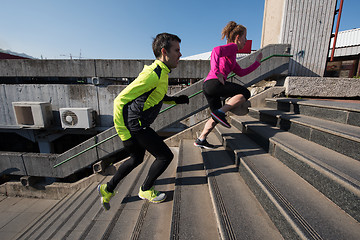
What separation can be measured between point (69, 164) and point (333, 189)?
17.4ft

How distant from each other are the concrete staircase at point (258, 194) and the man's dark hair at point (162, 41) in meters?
1.70

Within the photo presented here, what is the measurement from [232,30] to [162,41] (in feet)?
4.43

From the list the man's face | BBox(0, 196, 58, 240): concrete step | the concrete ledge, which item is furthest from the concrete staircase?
the man's face

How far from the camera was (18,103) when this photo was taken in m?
4.83

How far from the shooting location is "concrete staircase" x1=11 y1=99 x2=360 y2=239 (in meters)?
1.04

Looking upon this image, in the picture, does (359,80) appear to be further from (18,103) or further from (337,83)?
(18,103)

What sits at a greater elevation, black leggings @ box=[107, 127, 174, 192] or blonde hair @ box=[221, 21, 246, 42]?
blonde hair @ box=[221, 21, 246, 42]

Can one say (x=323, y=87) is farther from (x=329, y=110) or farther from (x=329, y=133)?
(x=329, y=133)

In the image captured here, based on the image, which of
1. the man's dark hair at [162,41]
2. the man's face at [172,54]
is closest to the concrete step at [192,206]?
the man's face at [172,54]

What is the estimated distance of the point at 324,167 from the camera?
122 centimetres

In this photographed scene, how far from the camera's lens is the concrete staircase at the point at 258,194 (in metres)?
1.04

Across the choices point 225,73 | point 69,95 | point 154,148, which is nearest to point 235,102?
point 225,73

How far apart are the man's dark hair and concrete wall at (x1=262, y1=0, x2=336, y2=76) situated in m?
4.52

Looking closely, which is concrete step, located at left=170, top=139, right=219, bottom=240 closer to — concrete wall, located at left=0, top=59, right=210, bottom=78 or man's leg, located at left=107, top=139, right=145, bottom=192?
man's leg, located at left=107, top=139, right=145, bottom=192
